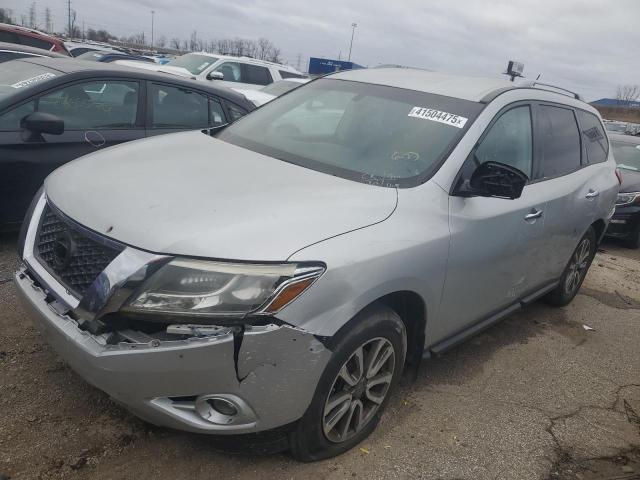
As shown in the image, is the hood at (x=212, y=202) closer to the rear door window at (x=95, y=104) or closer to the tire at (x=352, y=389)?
the tire at (x=352, y=389)

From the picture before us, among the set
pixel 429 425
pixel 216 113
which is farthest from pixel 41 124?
pixel 429 425

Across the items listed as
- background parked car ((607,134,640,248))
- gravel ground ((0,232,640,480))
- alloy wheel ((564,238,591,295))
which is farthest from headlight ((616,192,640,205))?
gravel ground ((0,232,640,480))

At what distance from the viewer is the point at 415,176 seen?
2900 mm

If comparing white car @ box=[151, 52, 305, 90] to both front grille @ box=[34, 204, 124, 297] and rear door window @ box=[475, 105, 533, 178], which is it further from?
front grille @ box=[34, 204, 124, 297]

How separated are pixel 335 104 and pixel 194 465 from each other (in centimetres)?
237

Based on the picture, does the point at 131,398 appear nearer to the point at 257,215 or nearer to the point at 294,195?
the point at 257,215

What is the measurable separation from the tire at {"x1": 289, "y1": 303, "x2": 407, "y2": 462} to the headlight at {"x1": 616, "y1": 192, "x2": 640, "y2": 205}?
6.70 meters

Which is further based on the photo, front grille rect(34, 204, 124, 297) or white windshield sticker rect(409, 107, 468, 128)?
white windshield sticker rect(409, 107, 468, 128)

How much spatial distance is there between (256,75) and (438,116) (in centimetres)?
1155

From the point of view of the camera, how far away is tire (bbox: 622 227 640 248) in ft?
27.1

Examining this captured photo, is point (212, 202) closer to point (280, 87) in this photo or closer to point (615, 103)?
point (280, 87)

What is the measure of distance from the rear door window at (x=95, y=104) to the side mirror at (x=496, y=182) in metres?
3.33

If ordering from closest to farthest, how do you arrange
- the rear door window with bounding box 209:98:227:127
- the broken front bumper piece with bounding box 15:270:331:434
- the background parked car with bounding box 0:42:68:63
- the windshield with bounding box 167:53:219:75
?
the broken front bumper piece with bounding box 15:270:331:434 < the rear door window with bounding box 209:98:227:127 < the background parked car with bounding box 0:42:68:63 < the windshield with bounding box 167:53:219:75

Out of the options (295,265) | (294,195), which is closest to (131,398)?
(295,265)
